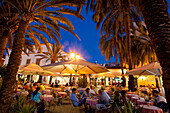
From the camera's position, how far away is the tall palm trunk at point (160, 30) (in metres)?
2.20

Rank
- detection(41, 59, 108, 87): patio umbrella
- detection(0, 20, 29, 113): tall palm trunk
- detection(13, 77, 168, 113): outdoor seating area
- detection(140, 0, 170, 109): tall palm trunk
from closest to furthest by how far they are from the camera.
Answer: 1. detection(140, 0, 170, 109): tall palm trunk
2. detection(0, 20, 29, 113): tall palm trunk
3. detection(13, 77, 168, 113): outdoor seating area
4. detection(41, 59, 108, 87): patio umbrella

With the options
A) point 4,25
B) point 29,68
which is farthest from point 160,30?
point 4,25

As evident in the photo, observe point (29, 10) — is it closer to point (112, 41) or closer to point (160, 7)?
point (160, 7)

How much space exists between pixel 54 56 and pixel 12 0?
13.3m

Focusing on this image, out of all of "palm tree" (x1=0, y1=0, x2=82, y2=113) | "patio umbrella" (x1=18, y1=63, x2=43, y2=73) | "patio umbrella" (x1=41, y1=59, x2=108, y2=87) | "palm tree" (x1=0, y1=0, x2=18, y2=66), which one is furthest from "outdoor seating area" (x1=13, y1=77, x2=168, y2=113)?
"palm tree" (x1=0, y1=0, x2=18, y2=66)

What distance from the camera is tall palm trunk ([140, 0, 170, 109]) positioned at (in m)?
2.20

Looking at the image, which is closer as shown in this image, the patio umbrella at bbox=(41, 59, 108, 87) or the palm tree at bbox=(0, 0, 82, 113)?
the palm tree at bbox=(0, 0, 82, 113)

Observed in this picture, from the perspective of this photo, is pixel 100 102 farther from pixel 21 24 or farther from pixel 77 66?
pixel 21 24

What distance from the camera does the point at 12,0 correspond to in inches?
245

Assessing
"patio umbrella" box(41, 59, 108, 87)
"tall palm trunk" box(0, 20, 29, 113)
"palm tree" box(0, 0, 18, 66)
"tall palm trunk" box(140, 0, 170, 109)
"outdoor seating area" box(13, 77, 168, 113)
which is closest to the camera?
"tall palm trunk" box(140, 0, 170, 109)

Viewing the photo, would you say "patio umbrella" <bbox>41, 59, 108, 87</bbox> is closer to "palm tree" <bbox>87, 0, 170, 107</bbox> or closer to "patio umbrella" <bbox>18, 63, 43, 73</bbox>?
"patio umbrella" <bbox>18, 63, 43, 73</bbox>

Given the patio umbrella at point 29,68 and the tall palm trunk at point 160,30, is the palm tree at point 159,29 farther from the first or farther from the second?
the patio umbrella at point 29,68

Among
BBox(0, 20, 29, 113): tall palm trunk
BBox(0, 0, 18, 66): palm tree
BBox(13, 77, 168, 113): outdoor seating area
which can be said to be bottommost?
BBox(13, 77, 168, 113): outdoor seating area

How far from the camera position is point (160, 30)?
2441mm
